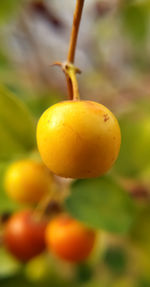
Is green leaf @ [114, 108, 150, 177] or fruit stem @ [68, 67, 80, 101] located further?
green leaf @ [114, 108, 150, 177]

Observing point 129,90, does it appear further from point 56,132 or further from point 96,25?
point 56,132

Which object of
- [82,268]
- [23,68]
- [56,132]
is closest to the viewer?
[56,132]

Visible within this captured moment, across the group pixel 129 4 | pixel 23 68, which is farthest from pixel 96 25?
pixel 23 68

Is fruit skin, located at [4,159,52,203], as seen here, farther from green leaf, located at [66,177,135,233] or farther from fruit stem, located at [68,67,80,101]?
fruit stem, located at [68,67,80,101]

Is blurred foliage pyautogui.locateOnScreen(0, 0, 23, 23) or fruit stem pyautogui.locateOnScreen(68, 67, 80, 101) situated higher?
fruit stem pyautogui.locateOnScreen(68, 67, 80, 101)

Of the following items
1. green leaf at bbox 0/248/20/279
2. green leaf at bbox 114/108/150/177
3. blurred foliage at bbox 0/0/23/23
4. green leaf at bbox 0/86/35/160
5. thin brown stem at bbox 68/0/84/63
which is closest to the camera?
thin brown stem at bbox 68/0/84/63

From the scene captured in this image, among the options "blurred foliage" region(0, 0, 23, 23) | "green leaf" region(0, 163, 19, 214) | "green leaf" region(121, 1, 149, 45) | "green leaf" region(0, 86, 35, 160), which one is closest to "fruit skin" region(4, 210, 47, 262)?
"green leaf" region(0, 163, 19, 214)

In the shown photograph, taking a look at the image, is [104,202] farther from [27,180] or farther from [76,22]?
[76,22]
